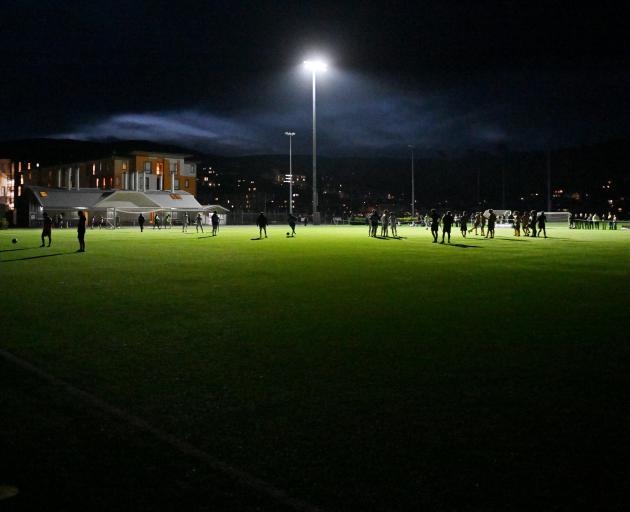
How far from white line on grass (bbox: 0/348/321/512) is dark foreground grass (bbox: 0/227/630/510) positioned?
100mm

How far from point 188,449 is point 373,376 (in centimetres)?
256

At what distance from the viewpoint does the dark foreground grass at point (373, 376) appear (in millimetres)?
4031

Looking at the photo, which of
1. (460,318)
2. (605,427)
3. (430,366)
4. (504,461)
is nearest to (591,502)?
(504,461)

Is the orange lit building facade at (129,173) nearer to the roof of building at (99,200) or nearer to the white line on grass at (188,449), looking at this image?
the roof of building at (99,200)

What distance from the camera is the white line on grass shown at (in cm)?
368

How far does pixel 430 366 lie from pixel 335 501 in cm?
342

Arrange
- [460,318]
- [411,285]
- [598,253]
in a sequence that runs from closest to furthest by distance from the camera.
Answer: [460,318]
[411,285]
[598,253]

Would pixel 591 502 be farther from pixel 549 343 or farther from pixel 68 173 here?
pixel 68 173

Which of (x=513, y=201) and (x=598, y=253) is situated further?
(x=513, y=201)

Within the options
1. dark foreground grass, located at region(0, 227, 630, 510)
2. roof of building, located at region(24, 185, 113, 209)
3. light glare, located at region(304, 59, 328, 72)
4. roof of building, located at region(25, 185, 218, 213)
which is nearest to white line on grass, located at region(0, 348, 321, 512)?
dark foreground grass, located at region(0, 227, 630, 510)

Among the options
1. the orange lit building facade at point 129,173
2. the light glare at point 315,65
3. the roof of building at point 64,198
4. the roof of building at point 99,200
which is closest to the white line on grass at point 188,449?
the light glare at point 315,65

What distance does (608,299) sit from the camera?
1212 centimetres

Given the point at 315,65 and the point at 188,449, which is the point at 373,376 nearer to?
the point at 188,449

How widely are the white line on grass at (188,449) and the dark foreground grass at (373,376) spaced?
10 centimetres
